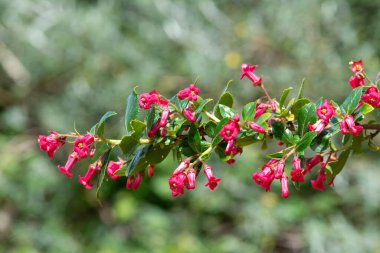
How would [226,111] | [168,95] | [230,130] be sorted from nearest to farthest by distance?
[230,130] < [226,111] < [168,95]

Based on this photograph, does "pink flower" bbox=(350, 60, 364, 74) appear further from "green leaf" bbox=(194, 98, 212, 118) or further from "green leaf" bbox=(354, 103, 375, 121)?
"green leaf" bbox=(194, 98, 212, 118)

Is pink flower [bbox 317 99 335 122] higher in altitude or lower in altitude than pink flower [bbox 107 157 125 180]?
higher

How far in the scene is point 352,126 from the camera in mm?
1110

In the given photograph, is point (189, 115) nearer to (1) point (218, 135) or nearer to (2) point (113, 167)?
(1) point (218, 135)

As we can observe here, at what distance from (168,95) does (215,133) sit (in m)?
3.37

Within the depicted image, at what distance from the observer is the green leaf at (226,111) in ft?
3.88

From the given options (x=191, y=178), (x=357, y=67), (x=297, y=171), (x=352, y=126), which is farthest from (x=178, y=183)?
(x=357, y=67)

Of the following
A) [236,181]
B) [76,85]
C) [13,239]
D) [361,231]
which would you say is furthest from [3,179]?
[361,231]

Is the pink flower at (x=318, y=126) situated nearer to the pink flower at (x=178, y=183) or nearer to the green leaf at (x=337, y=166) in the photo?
the green leaf at (x=337, y=166)

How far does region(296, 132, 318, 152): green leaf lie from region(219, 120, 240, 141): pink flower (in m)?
0.13

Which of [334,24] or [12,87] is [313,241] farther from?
[12,87]

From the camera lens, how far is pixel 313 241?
411 centimetres

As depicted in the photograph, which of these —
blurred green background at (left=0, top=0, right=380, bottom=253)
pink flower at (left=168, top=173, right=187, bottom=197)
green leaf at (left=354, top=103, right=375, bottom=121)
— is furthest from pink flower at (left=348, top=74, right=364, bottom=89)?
blurred green background at (left=0, top=0, right=380, bottom=253)

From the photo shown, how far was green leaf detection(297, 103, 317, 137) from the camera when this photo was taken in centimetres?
115
